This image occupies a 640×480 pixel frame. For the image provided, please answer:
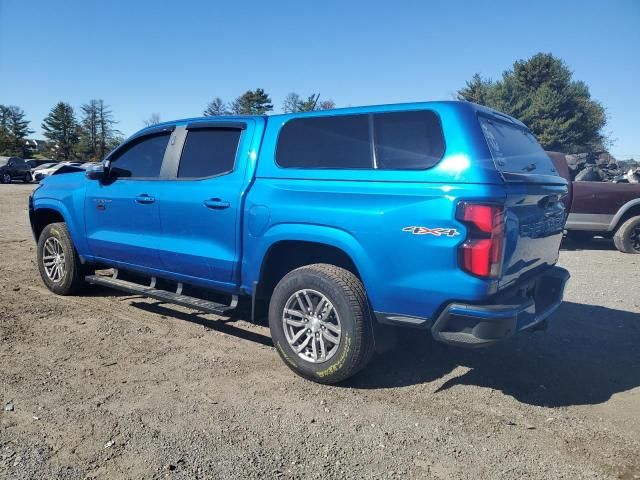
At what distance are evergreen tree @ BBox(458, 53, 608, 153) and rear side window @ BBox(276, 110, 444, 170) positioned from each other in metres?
46.3

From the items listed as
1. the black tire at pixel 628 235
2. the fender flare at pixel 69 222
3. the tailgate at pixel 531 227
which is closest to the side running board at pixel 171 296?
the fender flare at pixel 69 222

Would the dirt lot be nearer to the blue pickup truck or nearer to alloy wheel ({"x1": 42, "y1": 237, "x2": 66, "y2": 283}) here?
the blue pickup truck

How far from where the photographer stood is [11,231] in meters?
10.6

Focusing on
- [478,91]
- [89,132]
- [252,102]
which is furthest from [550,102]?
[89,132]

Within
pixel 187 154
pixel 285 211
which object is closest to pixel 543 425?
pixel 285 211

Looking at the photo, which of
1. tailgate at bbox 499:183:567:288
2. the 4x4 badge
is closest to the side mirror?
the 4x4 badge

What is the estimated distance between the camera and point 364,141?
3.56 metres

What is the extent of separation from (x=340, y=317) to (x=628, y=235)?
9255mm

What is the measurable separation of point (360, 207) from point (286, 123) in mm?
1154

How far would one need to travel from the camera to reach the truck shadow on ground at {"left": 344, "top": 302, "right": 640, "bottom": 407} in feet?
11.9

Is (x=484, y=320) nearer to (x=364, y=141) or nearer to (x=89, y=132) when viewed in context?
(x=364, y=141)

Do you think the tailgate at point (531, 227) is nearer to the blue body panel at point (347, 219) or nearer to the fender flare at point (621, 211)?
the blue body panel at point (347, 219)

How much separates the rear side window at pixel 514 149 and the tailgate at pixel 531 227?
0.18 meters

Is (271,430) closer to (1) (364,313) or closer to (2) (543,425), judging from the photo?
(1) (364,313)
